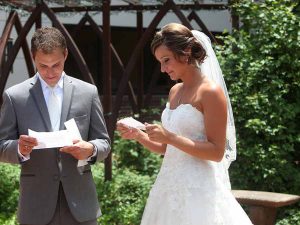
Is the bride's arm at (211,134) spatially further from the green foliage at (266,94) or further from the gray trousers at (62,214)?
the green foliage at (266,94)

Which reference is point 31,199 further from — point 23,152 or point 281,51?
point 281,51

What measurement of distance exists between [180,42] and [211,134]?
0.55 meters

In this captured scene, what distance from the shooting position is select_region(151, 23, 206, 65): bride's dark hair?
3.44m

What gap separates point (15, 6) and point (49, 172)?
19.7ft

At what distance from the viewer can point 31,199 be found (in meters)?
3.35

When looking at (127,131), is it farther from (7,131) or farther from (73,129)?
(7,131)

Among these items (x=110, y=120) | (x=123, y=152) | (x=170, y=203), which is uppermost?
(x=170, y=203)

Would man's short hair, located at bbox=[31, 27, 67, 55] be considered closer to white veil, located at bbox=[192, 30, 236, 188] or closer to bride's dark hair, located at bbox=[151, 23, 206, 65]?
bride's dark hair, located at bbox=[151, 23, 206, 65]

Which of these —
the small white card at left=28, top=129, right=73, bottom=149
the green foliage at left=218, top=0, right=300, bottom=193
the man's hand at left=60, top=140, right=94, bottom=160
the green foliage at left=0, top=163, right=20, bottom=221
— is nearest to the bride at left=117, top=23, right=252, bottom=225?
the man's hand at left=60, top=140, right=94, bottom=160

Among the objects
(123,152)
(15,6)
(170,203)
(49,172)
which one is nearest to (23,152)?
(49,172)

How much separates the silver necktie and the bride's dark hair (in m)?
0.63

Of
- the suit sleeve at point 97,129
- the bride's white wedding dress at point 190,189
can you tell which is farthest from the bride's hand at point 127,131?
the bride's white wedding dress at point 190,189

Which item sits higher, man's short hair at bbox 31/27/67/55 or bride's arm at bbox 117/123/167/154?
man's short hair at bbox 31/27/67/55

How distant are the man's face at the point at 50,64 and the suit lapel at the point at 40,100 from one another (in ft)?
0.23
